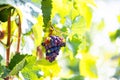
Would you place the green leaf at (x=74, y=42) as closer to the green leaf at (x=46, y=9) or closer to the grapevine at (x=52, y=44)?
the grapevine at (x=52, y=44)

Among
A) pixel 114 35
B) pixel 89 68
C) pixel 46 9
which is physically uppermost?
pixel 114 35

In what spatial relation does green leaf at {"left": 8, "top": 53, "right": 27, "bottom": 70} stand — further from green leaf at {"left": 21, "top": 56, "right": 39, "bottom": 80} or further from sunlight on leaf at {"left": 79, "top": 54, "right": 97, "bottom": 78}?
sunlight on leaf at {"left": 79, "top": 54, "right": 97, "bottom": 78}

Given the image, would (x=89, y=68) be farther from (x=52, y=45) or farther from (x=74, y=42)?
(x=52, y=45)

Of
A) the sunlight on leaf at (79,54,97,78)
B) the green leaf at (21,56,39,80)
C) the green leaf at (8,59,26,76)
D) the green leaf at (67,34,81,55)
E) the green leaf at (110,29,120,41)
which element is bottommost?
the green leaf at (8,59,26,76)

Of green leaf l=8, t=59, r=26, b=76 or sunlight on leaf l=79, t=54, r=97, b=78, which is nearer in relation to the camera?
green leaf l=8, t=59, r=26, b=76

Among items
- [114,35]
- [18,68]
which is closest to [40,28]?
[18,68]

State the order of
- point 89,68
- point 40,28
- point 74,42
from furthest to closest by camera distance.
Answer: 1. point 89,68
2. point 74,42
3. point 40,28

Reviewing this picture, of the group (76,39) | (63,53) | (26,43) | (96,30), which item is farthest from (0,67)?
(96,30)

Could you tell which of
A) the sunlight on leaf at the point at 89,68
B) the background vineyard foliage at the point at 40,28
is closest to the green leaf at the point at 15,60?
the background vineyard foliage at the point at 40,28

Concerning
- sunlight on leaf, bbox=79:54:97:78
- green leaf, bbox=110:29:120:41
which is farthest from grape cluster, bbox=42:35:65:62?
green leaf, bbox=110:29:120:41

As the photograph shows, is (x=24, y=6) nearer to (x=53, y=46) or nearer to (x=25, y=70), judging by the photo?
(x=25, y=70)
